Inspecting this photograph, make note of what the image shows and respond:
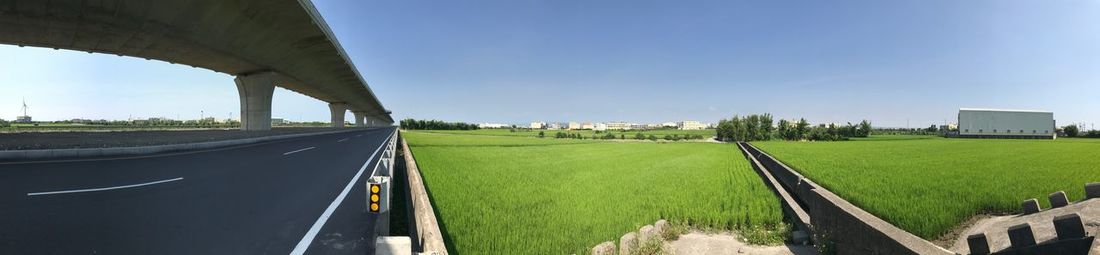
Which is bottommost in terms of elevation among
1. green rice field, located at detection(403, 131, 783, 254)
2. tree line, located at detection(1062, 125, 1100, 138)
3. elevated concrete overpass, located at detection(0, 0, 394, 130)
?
green rice field, located at detection(403, 131, 783, 254)

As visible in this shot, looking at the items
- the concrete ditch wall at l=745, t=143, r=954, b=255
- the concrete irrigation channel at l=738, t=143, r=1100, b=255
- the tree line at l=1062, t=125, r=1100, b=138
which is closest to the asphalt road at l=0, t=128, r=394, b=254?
the concrete ditch wall at l=745, t=143, r=954, b=255

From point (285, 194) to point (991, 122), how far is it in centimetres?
9211

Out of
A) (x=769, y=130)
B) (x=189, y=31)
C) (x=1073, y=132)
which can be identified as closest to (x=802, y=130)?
(x=769, y=130)

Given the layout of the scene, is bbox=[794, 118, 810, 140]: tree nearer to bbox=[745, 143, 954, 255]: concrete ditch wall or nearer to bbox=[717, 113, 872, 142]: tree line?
bbox=[717, 113, 872, 142]: tree line

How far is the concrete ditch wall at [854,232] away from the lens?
424cm

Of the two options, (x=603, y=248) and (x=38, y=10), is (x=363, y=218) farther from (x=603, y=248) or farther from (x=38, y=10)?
(x=38, y=10)

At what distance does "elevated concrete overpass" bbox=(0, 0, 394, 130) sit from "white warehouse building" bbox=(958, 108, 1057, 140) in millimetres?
88239

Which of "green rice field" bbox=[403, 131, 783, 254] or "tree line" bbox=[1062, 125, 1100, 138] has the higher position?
"tree line" bbox=[1062, 125, 1100, 138]

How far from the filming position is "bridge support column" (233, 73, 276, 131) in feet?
82.8

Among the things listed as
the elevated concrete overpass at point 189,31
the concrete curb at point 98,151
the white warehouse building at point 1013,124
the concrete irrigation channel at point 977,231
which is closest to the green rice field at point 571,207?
the concrete irrigation channel at point 977,231

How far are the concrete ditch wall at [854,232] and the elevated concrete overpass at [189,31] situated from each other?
51.4 feet

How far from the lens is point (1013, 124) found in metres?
65.5

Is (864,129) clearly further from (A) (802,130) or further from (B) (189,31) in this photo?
(B) (189,31)

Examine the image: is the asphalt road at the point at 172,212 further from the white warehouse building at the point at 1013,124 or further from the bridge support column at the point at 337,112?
the white warehouse building at the point at 1013,124
